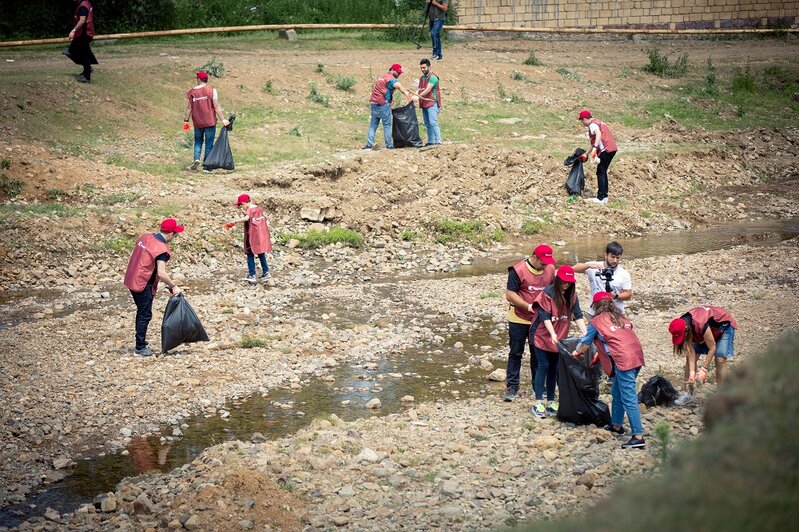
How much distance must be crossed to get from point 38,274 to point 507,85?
15245 millimetres

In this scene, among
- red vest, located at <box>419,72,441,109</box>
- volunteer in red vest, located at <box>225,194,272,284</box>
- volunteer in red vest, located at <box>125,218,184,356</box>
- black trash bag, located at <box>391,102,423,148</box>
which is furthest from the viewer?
black trash bag, located at <box>391,102,423,148</box>

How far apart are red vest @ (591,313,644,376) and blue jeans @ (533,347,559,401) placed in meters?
0.98

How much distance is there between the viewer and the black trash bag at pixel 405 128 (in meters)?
21.5

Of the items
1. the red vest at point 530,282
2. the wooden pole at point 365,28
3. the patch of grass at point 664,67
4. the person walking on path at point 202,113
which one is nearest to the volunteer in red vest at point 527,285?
the red vest at point 530,282

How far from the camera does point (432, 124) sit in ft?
71.1

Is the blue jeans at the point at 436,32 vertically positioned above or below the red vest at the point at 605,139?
above

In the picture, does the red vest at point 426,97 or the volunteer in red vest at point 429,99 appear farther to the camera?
the red vest at point 426,97

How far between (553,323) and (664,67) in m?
22.0

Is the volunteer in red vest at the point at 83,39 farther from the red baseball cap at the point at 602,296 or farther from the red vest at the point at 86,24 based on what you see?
the red baseball cap at the point at 602,296

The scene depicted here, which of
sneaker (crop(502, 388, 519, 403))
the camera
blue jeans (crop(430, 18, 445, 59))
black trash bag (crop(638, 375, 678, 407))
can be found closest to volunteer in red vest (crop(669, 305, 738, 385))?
black trash bag (crop(638, 375, 678, 407))

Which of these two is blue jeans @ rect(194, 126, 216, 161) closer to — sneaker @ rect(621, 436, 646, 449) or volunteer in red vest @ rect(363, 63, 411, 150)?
volunteer in red vest @ rect(363, 63, 411, 150)

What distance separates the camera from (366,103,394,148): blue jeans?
21.2 meters

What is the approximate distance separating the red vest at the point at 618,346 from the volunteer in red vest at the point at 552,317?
0.46 m

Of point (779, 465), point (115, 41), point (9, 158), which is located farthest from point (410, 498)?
point (115, 41)
